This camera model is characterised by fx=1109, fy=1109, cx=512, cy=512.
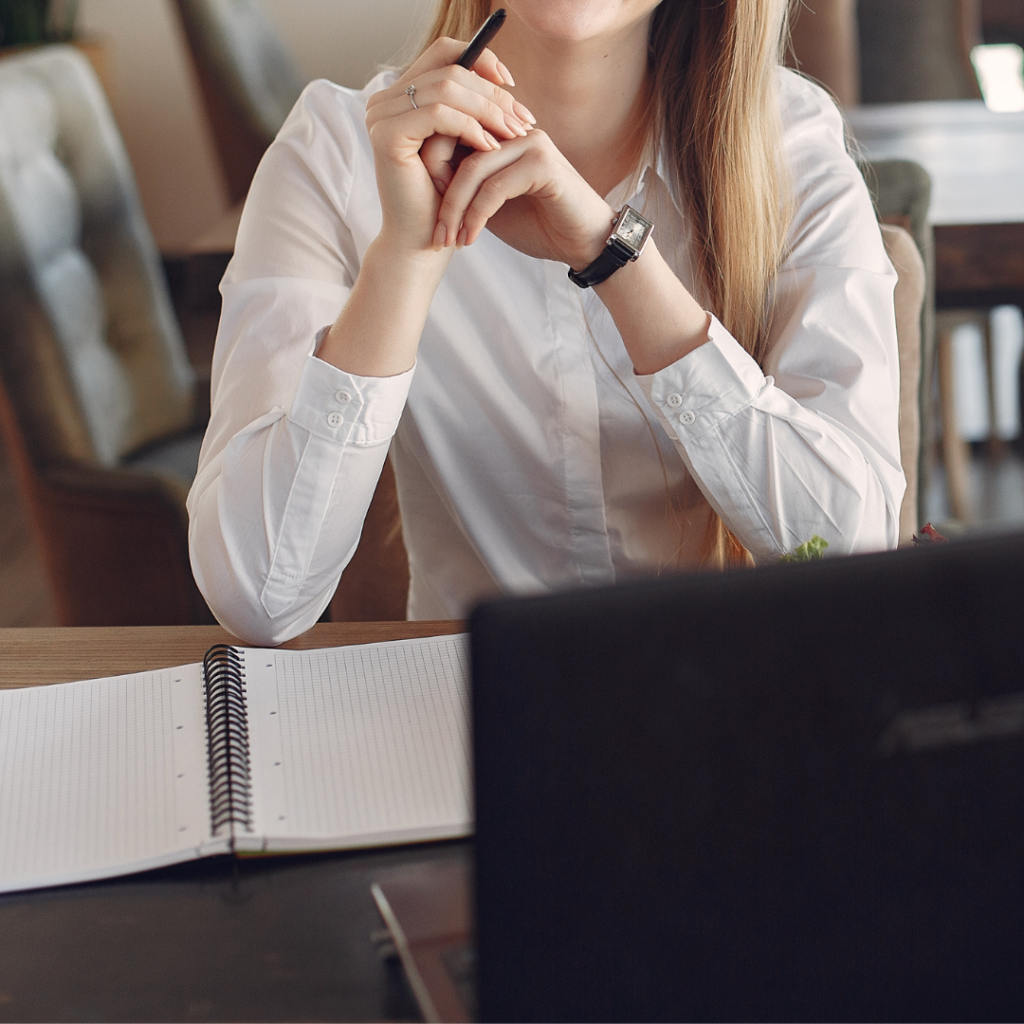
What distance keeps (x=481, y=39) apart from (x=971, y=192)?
1.25 metres

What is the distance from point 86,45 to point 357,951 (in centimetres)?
374

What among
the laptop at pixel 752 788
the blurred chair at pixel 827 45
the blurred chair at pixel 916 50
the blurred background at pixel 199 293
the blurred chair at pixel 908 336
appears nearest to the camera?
the laptop at pixel 752 788

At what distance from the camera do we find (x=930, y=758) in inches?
13.0

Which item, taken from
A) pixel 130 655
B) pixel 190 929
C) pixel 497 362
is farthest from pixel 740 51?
pixel 190 929

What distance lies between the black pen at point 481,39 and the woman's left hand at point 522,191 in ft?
0.18

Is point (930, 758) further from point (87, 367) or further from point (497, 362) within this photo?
point (87, 367)

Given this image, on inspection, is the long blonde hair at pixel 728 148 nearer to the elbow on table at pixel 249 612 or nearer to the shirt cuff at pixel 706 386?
the shirt cuff at pixel 706 386

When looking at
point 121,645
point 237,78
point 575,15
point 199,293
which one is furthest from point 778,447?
point 237,78

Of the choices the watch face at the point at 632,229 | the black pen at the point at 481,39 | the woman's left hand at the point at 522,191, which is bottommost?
the watch face at the point at 632,229

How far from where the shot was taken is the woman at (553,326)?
82cm

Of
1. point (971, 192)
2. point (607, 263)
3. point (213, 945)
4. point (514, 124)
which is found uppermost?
point (514, 124)

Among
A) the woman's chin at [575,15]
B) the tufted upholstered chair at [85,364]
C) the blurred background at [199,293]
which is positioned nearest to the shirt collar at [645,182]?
the woman's chin at [575,15]

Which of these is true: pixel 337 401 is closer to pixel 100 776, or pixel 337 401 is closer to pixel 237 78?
pixel 100 776

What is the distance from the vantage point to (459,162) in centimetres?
83
